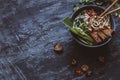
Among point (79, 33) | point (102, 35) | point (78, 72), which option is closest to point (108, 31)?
point (102, 35)

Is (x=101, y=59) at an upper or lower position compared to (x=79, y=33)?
lower

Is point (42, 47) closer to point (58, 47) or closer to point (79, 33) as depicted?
point (58, 47)

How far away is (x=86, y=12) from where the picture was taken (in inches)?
68.0

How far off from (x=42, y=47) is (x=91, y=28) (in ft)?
0.84

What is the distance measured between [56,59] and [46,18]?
21 centimetres

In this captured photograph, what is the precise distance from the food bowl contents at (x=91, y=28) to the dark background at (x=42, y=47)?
8 cm

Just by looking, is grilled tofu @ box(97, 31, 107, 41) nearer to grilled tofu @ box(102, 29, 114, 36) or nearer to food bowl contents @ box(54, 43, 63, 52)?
grilled tofu @ box(102, 29, 114, 36)

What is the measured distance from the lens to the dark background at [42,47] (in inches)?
67.3

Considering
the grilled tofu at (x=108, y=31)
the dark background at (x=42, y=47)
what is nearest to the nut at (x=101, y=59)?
the dark background at (x=42, y=47)

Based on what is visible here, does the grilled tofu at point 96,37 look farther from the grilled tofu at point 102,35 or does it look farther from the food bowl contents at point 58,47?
the food bowl contents at point 58,47

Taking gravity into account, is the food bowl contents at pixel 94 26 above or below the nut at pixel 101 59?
above

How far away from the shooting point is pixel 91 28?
1686 millimetres

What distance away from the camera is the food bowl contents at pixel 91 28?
167 cm

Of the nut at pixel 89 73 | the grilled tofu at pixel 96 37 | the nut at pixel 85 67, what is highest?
the grilled tofu at pixel 96 37
